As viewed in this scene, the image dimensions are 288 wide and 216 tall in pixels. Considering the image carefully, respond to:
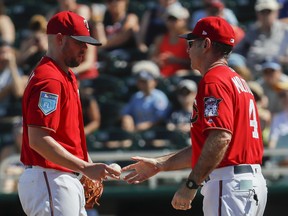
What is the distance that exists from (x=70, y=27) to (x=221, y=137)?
134cm

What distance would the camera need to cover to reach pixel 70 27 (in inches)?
230

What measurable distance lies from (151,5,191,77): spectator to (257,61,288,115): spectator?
1285 millimetres

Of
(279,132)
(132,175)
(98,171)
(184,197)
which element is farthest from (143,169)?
(279,132)

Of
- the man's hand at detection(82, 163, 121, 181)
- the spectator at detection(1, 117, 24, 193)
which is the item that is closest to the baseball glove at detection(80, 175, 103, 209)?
the man's hand at detection(82, 163, 121, 181)

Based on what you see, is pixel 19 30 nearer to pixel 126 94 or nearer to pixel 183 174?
pixel 126 94

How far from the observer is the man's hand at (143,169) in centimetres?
602

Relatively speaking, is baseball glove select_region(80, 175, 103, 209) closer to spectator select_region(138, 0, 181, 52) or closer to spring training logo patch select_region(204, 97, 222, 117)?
spring training logo patch select_region(204, 97, 222, 117)

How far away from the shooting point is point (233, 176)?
5.48 metres

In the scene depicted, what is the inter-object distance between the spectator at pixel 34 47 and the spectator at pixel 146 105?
1701mm

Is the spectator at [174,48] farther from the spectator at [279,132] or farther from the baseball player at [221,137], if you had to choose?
the baseball player at [221,137]

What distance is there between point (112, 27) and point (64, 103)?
6.71 m

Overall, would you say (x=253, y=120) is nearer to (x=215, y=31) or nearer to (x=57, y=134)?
(x=215, y=31)

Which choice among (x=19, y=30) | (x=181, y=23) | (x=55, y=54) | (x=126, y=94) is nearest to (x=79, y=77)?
(x=126, y=94)

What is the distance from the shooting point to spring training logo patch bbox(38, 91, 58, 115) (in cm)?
556
